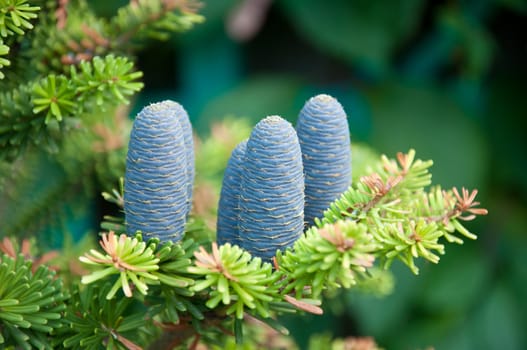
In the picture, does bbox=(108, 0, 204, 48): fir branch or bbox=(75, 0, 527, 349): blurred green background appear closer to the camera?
bbox=(108, 0, 204, 48): fir branch

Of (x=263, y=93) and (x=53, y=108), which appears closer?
(x=53, y=108)

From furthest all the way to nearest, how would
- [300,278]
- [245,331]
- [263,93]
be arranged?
[263,93] < [245,331] < [300,278]

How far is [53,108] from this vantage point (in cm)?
31

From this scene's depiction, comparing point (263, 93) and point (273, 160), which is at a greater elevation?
point (273, 160)

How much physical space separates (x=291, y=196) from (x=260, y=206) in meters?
0.01

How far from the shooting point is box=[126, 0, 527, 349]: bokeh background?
973 millimetres

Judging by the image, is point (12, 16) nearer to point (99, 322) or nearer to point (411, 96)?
point (99, 322)

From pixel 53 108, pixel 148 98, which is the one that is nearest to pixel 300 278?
pixel 53 108

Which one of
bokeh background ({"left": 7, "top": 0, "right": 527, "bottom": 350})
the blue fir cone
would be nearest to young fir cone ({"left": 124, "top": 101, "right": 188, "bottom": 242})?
the blue fir cone

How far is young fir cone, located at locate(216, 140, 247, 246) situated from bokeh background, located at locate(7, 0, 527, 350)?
23.1 inches

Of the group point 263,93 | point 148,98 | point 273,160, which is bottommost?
point 148,98

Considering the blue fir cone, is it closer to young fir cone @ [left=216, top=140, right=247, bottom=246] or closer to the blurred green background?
young fir cone @ [left=216, top=140, right=247, bottom=246]

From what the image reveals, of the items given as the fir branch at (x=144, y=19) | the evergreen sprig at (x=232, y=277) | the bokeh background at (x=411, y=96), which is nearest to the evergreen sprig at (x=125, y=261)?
the evergreen sprig at (x=232, y=277)

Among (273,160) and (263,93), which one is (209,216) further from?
(263,93)
